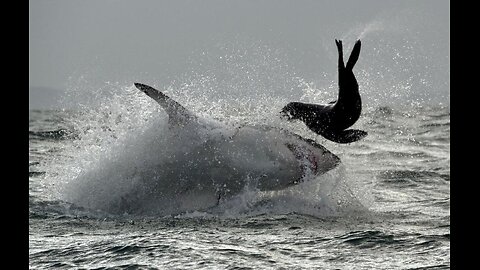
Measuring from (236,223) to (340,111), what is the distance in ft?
6.96

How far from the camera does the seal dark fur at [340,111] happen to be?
10.2 m

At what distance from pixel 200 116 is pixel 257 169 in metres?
1.29

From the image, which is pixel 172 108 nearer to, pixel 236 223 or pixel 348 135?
pixel 236 223

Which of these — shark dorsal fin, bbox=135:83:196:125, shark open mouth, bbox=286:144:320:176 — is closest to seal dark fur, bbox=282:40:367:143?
shark open mouth, bbox=286:144:320:176

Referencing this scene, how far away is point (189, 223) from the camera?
1037 cm

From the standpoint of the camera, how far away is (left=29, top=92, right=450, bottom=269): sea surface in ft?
27.0

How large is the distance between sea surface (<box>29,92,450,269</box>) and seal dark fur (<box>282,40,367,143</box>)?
0.77m

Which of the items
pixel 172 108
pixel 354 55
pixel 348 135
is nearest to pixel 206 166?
pixel 172 108

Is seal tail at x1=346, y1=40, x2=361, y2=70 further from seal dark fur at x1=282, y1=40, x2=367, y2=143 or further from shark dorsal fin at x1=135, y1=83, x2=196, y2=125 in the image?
shark dorsal fin at x1=135, y1=83, x2=196, y2=125

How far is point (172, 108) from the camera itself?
11688 millimetres

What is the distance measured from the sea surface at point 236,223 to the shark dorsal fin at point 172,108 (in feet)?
1.09

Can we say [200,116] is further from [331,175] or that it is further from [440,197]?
[440,197]

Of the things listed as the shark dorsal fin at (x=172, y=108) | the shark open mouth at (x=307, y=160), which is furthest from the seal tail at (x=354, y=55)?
the shark dorsal fin at (x=172, y=108)
